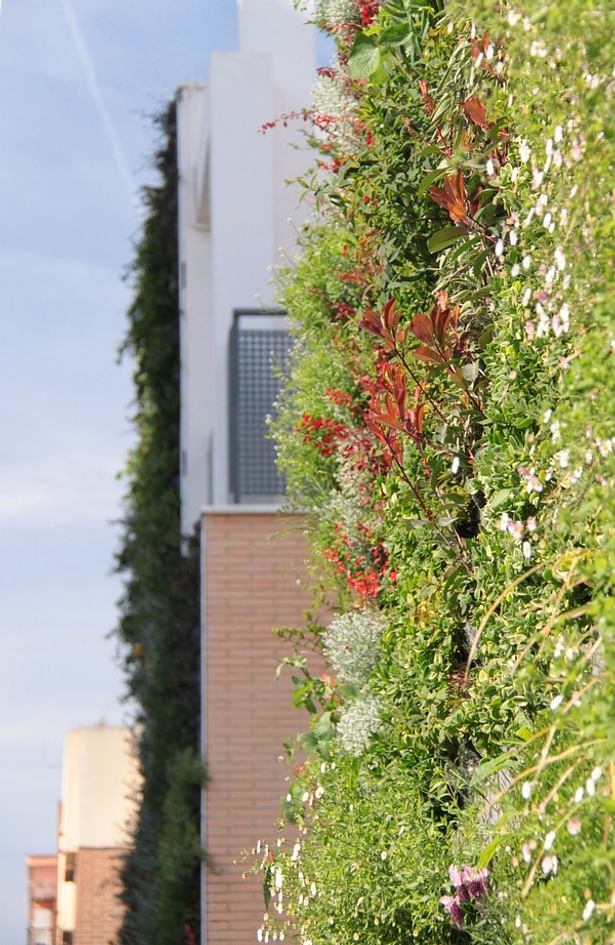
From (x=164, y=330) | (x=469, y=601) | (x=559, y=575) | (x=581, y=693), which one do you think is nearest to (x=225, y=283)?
(x=164, y=330)

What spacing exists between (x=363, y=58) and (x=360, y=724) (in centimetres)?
279

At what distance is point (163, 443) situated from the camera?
1524 cm

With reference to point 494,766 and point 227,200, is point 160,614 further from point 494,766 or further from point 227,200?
point 494,766

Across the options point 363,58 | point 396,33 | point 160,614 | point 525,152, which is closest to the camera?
point 525,152

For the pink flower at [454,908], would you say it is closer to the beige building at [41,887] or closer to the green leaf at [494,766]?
the green leaf at [494,766]

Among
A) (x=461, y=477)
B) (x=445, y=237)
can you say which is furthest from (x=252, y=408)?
(x=445, y=237)

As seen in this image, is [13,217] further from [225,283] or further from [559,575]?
[559,575]

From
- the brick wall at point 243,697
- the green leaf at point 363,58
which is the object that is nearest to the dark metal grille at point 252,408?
the brick wall at point 243,697

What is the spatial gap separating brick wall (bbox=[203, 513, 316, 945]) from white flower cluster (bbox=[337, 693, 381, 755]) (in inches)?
180

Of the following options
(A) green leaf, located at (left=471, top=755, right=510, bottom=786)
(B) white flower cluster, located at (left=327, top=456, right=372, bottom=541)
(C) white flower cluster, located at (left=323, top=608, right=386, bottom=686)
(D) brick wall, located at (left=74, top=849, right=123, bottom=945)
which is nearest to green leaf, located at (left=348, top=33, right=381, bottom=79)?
(B) white flower cluster, located at (left=327, top=456, right=372, bottom=541)

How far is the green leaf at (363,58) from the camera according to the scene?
19.2 feet

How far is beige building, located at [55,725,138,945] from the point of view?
22942 millimetres

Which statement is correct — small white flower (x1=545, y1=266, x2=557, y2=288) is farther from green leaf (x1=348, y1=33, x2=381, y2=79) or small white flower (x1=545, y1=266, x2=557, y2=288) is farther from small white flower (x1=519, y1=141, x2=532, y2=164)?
green leaf (x1=348, y1=33, x2=381, y2=79)

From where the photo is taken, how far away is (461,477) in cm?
540
